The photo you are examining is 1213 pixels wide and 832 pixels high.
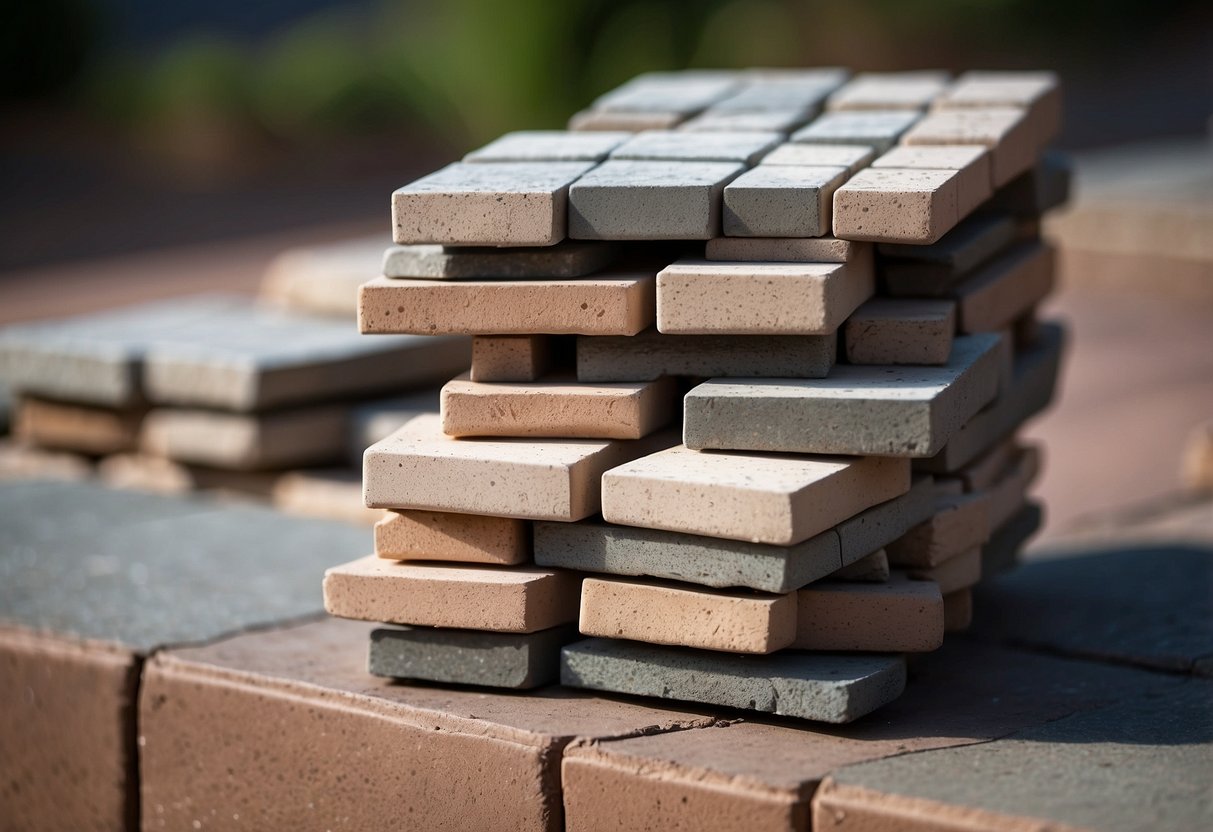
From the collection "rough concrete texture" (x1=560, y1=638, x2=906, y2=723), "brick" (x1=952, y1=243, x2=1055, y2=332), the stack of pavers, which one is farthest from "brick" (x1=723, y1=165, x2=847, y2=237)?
"rough concrete texture" (x1=560, y1=638, x2=906, y2=723)

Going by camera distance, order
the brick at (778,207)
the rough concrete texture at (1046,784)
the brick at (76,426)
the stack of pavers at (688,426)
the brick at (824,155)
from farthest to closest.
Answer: the brick at (76,426) → the brick at (824,155) → the brick at (778,207) → the stack of pavers at (688,426) → the rough concrete texture at (1046,784)

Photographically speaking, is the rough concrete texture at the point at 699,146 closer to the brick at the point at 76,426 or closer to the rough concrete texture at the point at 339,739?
the rough concrete texture at the point at 339,739

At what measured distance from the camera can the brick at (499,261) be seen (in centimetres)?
273

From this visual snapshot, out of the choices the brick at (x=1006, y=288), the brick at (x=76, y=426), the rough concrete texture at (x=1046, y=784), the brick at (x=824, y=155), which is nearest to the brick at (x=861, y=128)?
the brick at (x=824, y=155)

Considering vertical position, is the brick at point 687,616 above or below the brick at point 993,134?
below

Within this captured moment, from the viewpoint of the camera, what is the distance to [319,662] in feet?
10.1

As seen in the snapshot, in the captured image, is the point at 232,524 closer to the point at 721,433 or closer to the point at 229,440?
the point at 229,440

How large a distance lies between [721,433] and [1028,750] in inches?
28.9

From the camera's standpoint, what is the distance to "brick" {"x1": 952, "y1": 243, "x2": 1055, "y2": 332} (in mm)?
3066

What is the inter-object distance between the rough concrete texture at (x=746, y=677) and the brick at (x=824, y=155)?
93 centimetres

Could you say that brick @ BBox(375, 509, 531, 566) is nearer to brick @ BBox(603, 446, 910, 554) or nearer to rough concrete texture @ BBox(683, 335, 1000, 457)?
brick @ BBox(603, 446, 910, 554)

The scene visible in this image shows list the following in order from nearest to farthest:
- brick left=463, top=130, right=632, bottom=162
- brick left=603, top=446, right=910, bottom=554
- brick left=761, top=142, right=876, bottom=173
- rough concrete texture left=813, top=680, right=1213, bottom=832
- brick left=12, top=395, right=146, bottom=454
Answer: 1. rough concrete texture left=813, top=680, right=1213, bottom=832
2. brick left=603, top=446, right=910, bottom=554
3. brick left=761, top=142, right=876, bottom=173
4. brick left=463, top=130, right=632, bottom=162
5. brick left=12, top=395, right=146, bottom=454

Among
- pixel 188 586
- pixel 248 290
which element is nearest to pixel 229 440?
pixel 188 586

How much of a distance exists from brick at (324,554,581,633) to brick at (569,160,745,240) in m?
0.63
